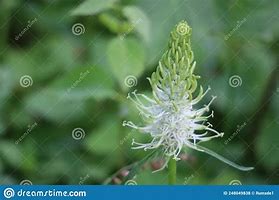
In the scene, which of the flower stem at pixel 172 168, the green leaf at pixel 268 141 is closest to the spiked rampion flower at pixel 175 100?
the flower stem at pixel 172 168

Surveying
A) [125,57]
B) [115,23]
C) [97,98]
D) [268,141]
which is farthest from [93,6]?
[268,141]

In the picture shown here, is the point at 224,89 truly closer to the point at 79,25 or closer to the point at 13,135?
the point at 79,25

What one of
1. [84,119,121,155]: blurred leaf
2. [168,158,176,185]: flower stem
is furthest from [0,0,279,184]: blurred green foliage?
[168,158,176,185]: flower stem

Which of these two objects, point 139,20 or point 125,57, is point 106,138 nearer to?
point 125,57

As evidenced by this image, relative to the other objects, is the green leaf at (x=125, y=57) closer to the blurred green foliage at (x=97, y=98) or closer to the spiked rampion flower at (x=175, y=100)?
the blurred green foliage at (x=97, y=98)

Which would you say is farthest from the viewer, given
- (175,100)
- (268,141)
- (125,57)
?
(268,141)
